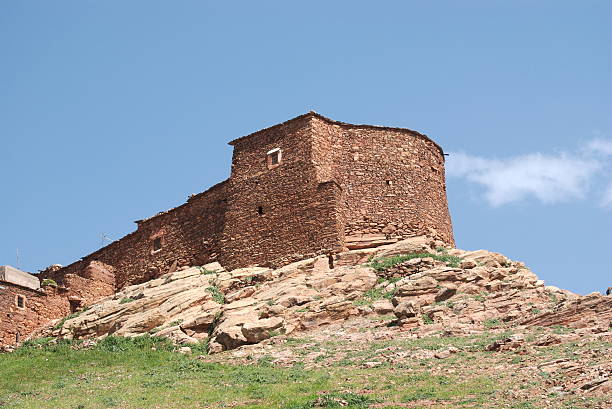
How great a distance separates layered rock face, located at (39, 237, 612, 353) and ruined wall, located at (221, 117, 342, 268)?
36.9 inches

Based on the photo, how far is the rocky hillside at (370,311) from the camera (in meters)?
21.7

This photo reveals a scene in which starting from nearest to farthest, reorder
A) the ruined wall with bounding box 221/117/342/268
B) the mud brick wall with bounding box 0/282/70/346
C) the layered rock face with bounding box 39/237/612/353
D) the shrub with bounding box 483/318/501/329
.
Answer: the shrub with bounding box 483/318/501/329 < the layered rock face with bounding box 39/237/612/353 < the ruined wall with bounding box 221/117/342/268 < the mud brick wall with bounding box 0/282/70/346

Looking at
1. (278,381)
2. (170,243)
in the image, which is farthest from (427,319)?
(170,243)

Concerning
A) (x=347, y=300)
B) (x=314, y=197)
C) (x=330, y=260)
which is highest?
(x=314, y=197)

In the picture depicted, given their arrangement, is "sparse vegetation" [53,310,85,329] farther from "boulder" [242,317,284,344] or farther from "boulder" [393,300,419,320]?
"boulder" [393,300,419,320]

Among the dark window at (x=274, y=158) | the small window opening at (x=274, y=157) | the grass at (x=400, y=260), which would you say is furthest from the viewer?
the dark window at (x=274, y=158)

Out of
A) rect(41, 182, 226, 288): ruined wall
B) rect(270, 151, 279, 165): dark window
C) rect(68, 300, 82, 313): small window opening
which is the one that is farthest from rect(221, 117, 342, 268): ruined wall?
rect(68, 300, 82, 313): small window opening

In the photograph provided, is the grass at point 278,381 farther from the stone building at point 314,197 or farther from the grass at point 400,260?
the stone building at point 314,197

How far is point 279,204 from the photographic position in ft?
112

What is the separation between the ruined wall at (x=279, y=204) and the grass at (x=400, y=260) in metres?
1.87

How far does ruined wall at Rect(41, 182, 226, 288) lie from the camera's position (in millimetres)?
36625

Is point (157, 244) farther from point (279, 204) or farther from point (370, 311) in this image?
point (370, 311)

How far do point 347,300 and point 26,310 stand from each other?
14376 mm

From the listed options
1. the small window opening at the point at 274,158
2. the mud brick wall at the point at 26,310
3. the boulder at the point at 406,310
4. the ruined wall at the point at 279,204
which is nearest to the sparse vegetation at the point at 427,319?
the boulder at the point at 406,310
